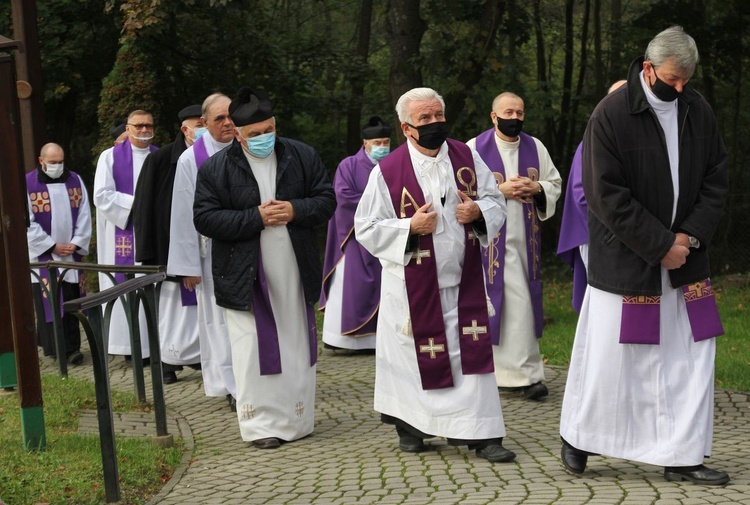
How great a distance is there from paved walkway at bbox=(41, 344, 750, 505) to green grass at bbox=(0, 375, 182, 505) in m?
0.14

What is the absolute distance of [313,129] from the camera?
80.9 ft

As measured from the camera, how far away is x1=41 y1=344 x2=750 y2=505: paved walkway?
5.91 meters

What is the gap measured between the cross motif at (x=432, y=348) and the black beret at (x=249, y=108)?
1.85 meters

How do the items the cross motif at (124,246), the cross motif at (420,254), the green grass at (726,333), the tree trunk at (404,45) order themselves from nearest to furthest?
the cross motif at (420,254), the green grass at (726,333), the cross motif at (124,246), the tree trunk at (404,45)

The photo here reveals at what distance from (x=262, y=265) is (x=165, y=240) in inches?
107

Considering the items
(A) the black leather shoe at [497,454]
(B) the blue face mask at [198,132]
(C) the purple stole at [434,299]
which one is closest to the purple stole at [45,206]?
(B) the blue face mask at [198,132]

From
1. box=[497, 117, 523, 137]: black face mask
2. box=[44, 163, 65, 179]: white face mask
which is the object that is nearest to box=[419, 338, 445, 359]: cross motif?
box=[497, 117, 523, 137]: black face mask

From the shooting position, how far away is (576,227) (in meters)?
8.05

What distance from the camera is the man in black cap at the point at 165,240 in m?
10.1

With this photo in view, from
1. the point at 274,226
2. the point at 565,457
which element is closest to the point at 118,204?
the point at 274,226

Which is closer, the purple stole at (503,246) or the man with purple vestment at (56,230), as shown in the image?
the purple stole at (503,246)

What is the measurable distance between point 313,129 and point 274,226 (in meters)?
17.2

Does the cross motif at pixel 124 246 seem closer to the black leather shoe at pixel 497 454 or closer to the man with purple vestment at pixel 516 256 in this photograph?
the man with purple vestment at pixel 516 256

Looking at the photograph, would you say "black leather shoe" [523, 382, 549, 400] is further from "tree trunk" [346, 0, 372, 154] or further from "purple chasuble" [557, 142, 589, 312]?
"tree trunk" [346, 0, 372, 154]
